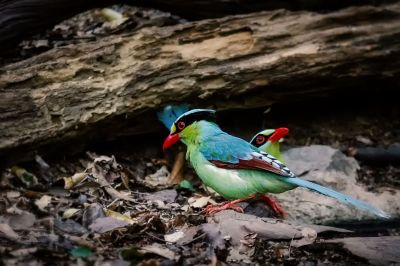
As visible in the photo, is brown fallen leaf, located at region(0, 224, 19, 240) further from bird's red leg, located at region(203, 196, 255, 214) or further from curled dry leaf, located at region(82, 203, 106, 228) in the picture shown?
bird's red leg, located at region(203, 196, 255, 214)

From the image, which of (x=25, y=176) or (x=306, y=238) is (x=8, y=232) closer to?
(x=25, y=176)

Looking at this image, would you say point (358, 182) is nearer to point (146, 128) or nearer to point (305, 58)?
point (305, 58)

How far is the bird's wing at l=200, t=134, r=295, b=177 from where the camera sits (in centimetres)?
457

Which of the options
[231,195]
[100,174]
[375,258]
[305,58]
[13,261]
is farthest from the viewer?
[305,58]

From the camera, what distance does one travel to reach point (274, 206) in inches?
202

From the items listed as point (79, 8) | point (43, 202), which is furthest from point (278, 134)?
point (79, 8)

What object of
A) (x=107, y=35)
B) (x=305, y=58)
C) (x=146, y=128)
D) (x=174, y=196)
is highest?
(x=107, y=35)

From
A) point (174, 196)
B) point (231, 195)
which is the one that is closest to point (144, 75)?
point (174, 196)

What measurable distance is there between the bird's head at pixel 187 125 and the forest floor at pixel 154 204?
526 mm

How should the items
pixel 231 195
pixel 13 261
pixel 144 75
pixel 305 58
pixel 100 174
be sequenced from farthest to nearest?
pixel 305 58 < pixel 144 75 < pixel 100 174 < pixel 231 195 < pixel 13 261

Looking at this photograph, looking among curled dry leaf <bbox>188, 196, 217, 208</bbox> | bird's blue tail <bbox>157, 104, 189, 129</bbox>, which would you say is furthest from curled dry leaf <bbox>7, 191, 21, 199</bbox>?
bird's blue tail <bbox>157, 104, 189, 129</bbox>

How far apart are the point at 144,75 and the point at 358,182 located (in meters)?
2.17

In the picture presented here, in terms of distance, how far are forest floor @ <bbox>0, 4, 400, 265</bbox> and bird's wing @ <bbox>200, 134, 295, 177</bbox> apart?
367mm

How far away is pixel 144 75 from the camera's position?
5.54 metres
